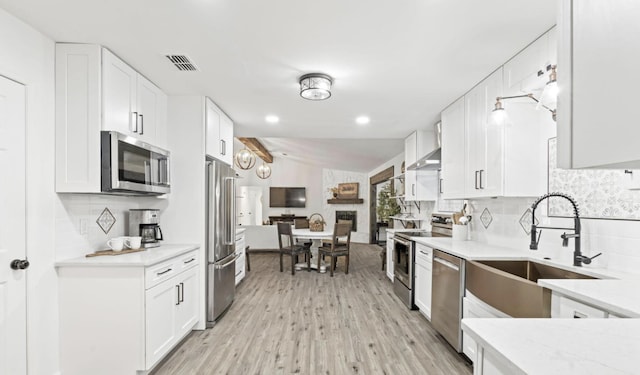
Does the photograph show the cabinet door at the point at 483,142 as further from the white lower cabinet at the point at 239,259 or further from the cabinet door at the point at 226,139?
the white lower cabinet at the point at 239,259

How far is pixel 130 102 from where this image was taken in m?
2.70

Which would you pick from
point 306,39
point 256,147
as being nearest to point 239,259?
point 306,39

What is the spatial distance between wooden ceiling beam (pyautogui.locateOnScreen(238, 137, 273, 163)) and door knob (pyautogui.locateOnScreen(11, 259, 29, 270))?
5300 millimetres

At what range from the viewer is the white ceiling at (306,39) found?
72.9 inches

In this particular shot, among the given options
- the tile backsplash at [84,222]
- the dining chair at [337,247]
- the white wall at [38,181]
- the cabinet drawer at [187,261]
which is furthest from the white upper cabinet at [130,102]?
the dining chair at [337,247]

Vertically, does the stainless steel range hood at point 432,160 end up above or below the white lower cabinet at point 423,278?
above

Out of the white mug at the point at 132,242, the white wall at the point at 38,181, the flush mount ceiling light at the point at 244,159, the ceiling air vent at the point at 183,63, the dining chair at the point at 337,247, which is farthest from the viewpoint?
the flush mount ceiling light at the point at 244,159

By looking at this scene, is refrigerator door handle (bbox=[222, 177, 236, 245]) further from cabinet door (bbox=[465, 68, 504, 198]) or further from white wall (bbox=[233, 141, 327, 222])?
white wall (bbox=[233, 141, 327, 222])

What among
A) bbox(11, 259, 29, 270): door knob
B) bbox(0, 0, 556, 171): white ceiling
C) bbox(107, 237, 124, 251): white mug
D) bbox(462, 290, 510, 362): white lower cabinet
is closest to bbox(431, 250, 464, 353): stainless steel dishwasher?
bbox(462, 290, 510, 362): white lower cabinet

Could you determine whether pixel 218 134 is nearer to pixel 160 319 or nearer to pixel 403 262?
pixel 160 319

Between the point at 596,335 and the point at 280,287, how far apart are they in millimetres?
4541

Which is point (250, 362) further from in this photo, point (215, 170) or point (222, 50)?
point (222, 50)

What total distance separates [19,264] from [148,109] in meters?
1.58

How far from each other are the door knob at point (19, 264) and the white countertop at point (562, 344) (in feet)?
8.07
